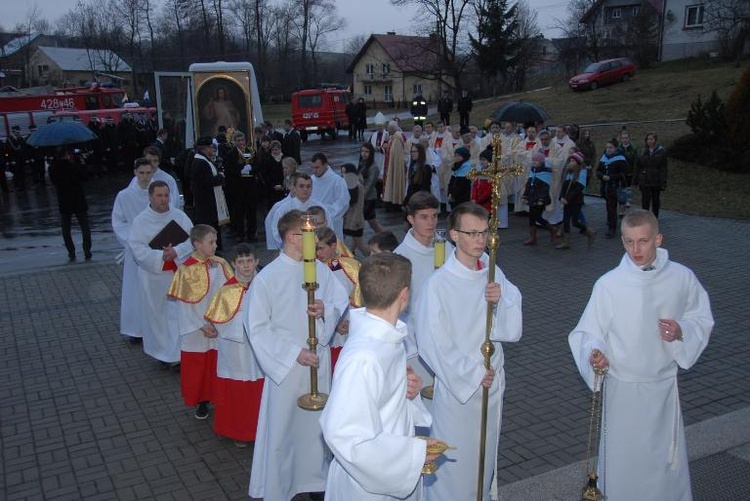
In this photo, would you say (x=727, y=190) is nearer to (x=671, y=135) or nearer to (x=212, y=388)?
(x=671, y=135)

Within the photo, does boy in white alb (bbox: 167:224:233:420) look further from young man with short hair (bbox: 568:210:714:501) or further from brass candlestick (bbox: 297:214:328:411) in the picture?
young man with short hair (bbox: 568:210:714:501)

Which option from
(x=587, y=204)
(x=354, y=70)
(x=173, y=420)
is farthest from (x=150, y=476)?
(x=354, y=70)

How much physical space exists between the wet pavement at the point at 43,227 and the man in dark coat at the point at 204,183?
7.02 feet

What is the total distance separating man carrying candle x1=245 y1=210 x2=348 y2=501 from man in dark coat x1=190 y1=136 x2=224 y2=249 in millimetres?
7087

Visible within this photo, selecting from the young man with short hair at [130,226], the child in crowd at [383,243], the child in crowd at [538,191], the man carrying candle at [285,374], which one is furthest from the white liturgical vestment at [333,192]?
the man carrying candle at [285,374]

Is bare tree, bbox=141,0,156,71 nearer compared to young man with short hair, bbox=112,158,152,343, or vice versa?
young man with short hair, bbox=112,158,152,343

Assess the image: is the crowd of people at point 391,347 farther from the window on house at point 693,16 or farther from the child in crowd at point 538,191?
the window on house at point 693,16

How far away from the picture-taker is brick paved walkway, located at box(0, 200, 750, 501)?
5.33m

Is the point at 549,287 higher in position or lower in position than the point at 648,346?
lower

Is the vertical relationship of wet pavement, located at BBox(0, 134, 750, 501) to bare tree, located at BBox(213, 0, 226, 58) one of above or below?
below

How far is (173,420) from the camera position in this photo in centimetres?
628

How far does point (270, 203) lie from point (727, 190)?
39.7 ft

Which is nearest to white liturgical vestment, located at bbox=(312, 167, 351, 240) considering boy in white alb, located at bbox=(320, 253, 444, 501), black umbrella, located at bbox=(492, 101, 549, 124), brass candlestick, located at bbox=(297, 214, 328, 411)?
brass candlestick, located at bbox=(297, 214, 328, 411)

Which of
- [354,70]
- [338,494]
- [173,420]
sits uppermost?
[354,70]
